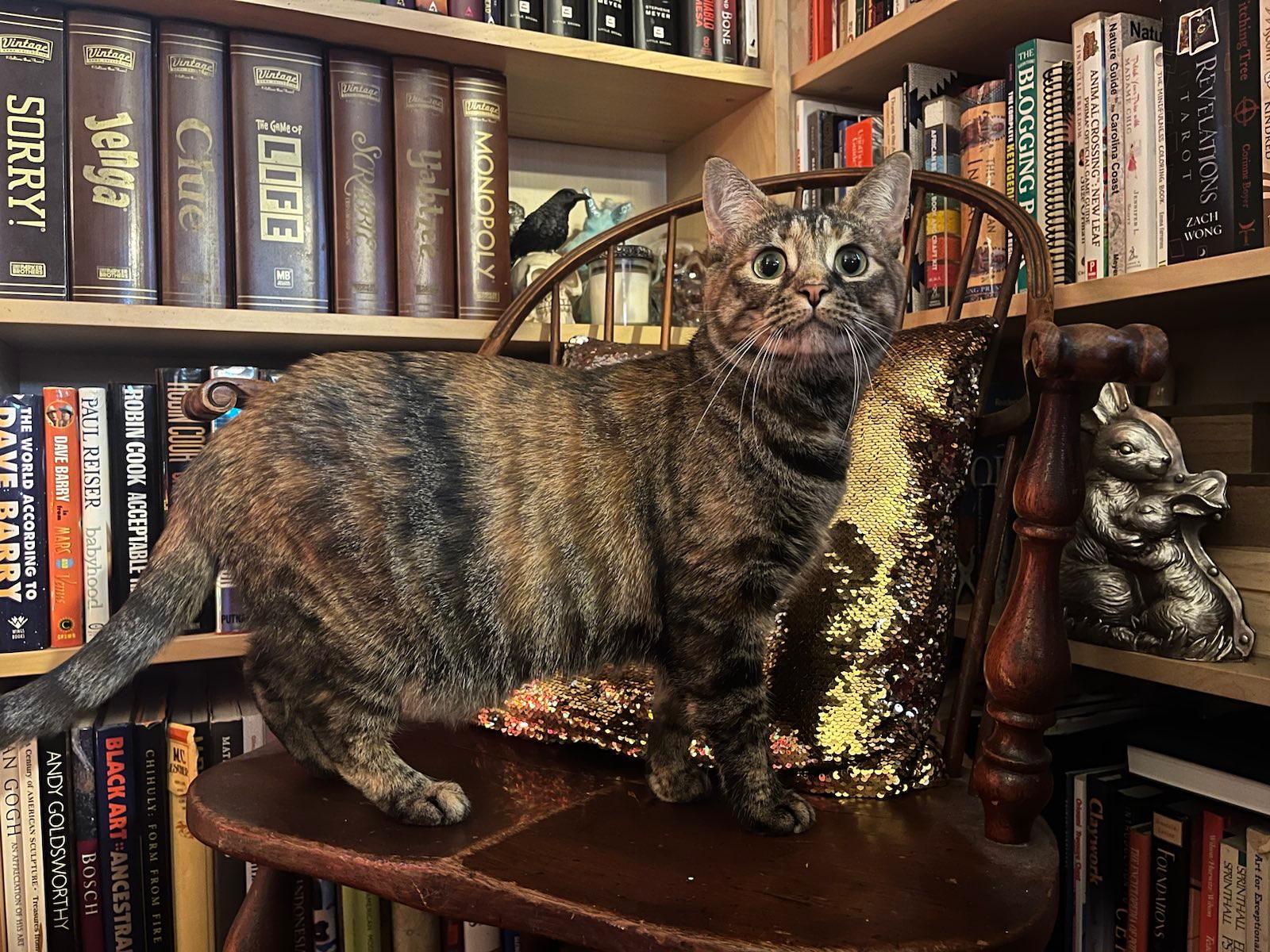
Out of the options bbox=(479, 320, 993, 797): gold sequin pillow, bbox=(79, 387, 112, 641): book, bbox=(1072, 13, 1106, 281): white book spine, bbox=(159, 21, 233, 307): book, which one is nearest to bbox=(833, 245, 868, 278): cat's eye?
bbox=(479, 320, 993, 797): gold sequin pillow

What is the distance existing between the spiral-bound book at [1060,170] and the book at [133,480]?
1.14m

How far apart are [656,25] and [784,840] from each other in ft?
3.87

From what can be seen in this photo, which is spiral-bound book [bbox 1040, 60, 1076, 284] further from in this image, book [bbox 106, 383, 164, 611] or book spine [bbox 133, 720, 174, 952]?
book spine [bbox 133, 720, 174, 952]

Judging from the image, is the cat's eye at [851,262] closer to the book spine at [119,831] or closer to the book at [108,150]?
the book at [108,150]

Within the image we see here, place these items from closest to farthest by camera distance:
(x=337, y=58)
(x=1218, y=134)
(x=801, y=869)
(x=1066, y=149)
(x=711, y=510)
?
(x=801, y=869)
(x=711, y=510)
(x=1218, y=134)
(x=1066, y=149)
(x=337, y=58)

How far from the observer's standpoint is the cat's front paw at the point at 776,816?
75cm

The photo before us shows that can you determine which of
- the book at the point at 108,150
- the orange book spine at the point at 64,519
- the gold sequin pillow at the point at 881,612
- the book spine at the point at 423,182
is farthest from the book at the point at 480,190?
the gold sequin pillow at the point at 881,612

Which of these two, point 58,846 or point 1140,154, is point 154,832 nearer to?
point 58,846

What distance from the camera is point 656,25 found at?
1.38 metres

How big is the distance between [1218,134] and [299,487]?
94cm

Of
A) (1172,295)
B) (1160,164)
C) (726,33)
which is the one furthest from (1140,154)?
(726,33)

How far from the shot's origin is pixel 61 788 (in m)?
1.12

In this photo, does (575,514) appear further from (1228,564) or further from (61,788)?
Answer: (61,788)

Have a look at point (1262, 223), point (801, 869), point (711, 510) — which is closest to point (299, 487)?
point (711, 510)
